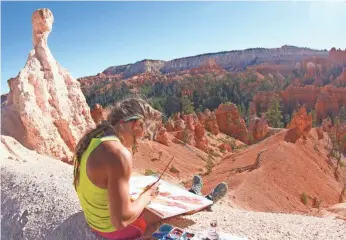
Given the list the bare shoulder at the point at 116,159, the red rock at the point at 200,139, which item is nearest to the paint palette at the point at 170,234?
the bare shoulder at the point at 116,159

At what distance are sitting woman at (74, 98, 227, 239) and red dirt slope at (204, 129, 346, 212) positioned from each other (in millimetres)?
9114

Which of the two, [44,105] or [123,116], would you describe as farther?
[44,105]

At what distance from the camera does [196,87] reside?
62.5 meters

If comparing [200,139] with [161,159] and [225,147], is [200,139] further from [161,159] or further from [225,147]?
[161,159]

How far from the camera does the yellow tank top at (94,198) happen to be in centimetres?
297

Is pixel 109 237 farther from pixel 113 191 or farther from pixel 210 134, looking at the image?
pixel 210 134

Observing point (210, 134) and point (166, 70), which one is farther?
point (166, 70)

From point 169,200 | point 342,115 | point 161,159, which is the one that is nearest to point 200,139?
Answer: point 161,159

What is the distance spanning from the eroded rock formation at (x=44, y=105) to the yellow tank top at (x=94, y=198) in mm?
6526

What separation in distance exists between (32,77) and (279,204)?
33.6 ft

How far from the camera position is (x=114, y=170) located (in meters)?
2.69

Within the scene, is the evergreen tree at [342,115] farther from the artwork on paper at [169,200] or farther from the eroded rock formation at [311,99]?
the artwork on paper at [169,200]

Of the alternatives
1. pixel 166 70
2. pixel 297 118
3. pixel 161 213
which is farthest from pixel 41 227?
pixel 166 70

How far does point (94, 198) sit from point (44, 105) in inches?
296
